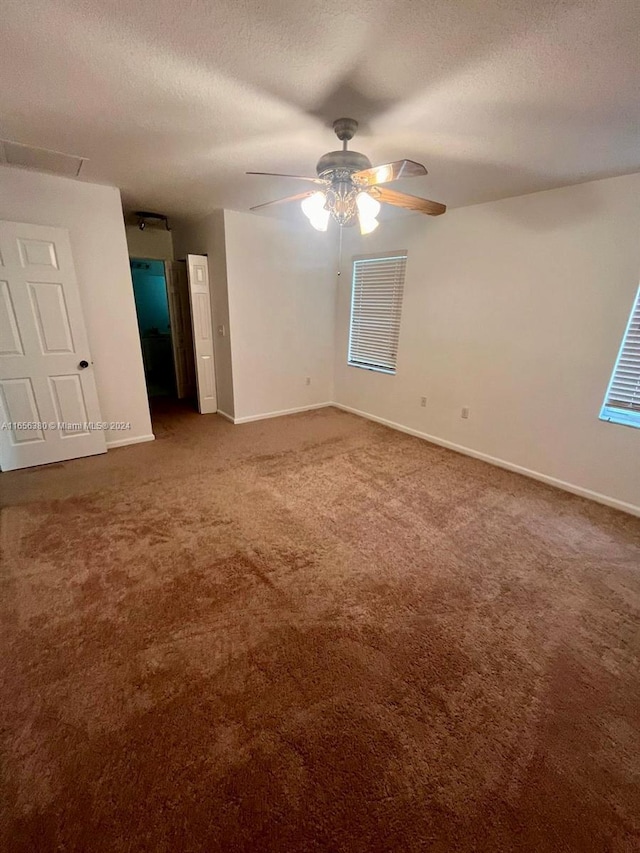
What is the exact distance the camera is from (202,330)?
460cm

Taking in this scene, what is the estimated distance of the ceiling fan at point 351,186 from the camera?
1.78m

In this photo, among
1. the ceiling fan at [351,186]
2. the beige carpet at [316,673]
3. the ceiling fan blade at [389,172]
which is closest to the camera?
the beige carpet at [316,673]

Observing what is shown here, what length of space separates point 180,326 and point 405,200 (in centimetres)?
402

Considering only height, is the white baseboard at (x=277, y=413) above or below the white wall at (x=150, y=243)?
below

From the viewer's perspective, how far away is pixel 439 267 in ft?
12.1

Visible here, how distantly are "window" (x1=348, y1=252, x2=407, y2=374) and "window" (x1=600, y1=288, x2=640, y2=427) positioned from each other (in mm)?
2147

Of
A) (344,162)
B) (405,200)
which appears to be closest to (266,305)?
(405,200)

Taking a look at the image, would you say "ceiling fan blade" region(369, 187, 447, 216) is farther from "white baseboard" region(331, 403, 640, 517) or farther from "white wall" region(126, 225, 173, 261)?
"white wall" region(126, 225, 173, 261)

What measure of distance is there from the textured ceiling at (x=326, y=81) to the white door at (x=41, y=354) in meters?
0.93

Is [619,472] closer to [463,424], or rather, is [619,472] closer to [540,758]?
[463,424]

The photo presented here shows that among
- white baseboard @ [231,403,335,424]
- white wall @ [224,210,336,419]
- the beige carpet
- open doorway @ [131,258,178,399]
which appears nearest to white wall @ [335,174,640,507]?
the beige carpet

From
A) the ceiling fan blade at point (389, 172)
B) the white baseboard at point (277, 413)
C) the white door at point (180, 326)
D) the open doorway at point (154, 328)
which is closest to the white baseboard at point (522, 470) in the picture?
the white baseboard at point (277, 413)

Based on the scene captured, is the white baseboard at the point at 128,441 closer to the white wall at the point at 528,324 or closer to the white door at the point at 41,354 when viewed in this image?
the white door at the point at 41,354

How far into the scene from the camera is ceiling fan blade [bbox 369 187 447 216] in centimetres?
208
